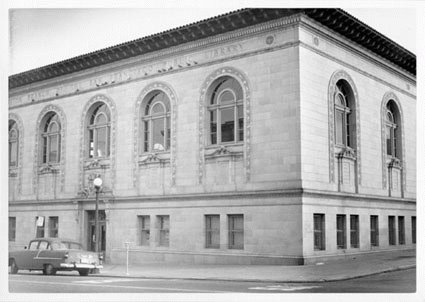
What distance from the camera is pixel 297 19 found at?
20.8 metres

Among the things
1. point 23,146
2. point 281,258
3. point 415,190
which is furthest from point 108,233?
point 415,190

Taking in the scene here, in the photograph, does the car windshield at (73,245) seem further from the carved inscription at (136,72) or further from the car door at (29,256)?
the carved inscription at (136,72)

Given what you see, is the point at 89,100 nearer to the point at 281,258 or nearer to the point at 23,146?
the point at 23,146

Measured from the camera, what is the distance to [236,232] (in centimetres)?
2225

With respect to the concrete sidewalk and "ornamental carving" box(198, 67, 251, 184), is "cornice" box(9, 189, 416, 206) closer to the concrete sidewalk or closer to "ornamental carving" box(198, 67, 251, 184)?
"ornamental carving" box(198, 67, 251, 184)

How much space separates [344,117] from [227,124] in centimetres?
401

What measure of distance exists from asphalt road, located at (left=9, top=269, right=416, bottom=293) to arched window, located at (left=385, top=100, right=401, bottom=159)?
519 cm

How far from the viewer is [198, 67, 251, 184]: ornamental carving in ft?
73.2

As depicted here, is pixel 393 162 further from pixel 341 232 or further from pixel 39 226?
pixel 39 226

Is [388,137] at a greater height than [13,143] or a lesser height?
greater

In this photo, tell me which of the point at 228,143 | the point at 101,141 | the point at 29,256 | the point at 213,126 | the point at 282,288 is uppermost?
the point at 213,126

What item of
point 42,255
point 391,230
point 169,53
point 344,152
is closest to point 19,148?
point 42,255

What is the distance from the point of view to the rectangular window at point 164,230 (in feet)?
78.6
